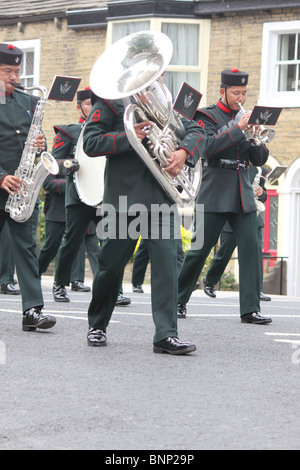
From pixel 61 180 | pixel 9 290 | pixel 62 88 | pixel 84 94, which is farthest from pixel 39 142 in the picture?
pixel 9 290

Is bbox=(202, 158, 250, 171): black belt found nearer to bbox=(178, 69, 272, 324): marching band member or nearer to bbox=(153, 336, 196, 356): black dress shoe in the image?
bbox=(178, 69, 272, 324): marching band member

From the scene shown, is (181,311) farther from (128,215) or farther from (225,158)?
(128,215)

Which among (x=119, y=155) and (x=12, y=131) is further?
(x=12, y=131)

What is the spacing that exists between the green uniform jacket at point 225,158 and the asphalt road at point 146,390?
1093mm

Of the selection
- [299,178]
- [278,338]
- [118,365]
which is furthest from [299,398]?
[299,178]

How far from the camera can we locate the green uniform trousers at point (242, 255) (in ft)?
27.9

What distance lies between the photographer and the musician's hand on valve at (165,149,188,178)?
21.1 feet

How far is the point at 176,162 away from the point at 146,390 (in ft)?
5.76

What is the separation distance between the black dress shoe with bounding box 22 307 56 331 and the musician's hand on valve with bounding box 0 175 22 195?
0.87 m

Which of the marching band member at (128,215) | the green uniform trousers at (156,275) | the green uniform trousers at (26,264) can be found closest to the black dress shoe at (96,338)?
the marching band member at (128,215)

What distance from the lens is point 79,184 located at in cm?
1008

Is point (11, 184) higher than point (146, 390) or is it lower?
higher

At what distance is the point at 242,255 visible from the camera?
8.55 meters

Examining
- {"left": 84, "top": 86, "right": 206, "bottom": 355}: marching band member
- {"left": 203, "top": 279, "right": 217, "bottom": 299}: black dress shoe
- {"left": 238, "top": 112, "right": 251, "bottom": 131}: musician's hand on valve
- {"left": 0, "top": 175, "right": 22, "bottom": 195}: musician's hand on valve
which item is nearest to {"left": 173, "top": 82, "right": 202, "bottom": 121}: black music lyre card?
{"left": 84, "top": 86, "right": 206, "bottom": 355}: marching band member
